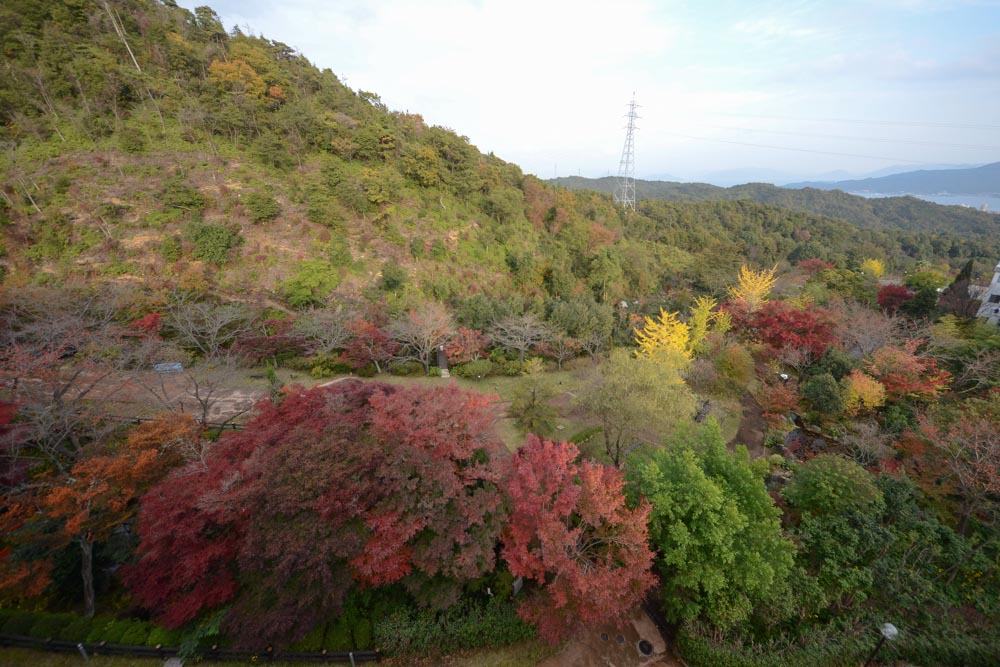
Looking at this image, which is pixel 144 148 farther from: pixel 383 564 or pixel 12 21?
pixel 383 564

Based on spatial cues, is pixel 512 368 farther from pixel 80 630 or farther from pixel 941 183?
pixel 941 183

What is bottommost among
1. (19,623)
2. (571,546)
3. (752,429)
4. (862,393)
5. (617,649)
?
(617,649)

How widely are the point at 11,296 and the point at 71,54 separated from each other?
77.0 ft

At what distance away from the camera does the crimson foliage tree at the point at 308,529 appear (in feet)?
26.3

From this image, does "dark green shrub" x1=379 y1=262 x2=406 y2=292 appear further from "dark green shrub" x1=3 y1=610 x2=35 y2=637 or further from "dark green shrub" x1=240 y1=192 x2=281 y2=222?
"dark green shrub" x1=3 y1=610 x2=35 y2=637

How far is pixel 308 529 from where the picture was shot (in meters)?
8.02

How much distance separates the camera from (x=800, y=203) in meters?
111

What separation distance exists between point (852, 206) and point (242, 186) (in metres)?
151

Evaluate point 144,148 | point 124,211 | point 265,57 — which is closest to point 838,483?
point 124,211

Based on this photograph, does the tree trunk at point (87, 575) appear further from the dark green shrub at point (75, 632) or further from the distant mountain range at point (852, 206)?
the distant mountain range at point (852, 206)

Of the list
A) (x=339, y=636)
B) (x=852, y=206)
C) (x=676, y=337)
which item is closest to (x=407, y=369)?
(x=339, y=636)

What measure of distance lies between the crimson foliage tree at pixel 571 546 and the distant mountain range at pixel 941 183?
183144 millimetres

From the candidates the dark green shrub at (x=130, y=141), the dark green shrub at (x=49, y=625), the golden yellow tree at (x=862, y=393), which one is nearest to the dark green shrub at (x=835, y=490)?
the golden yellow tree at (x=862, y=393)

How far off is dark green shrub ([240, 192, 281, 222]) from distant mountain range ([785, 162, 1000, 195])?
594 feet
